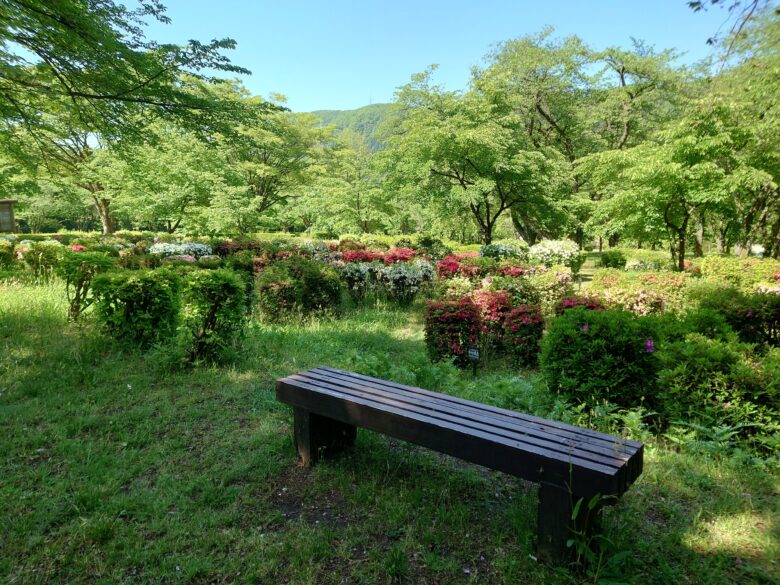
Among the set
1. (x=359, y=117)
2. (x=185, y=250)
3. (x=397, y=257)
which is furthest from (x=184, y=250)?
(x=359, y=117)

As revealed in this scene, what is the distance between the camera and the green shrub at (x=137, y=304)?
463cm

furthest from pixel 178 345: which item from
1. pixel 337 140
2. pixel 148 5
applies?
pixel 337 140

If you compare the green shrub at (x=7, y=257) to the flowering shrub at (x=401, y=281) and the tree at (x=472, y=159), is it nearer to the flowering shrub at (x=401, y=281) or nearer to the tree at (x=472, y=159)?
the flowering shrub at (x=401, y=281)

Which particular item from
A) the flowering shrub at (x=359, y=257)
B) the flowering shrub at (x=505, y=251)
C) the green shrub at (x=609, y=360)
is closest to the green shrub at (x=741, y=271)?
the flowering shrub at (x=505, y=251)

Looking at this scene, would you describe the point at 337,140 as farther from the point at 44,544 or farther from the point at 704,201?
the point at 44,544

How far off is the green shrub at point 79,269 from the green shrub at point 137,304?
95 centimetres

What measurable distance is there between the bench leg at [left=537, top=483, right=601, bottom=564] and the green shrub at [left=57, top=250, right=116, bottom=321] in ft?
18.7

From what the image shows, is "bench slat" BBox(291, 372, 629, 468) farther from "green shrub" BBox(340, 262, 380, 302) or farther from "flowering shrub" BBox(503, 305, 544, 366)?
"green shrub" BBox(340, 262, 380, 302)

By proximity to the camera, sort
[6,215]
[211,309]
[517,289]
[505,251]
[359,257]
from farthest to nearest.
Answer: [505,251] → [6,215] → [359,257] → [517,289] → [211,309]

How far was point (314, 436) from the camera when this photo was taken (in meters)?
2.70

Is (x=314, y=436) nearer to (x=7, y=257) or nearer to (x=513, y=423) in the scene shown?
(x=513, y=423)

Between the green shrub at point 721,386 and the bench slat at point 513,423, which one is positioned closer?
the bench slat at point 513,423

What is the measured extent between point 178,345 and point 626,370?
4119 millimetres

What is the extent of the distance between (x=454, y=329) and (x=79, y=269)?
4.78m
